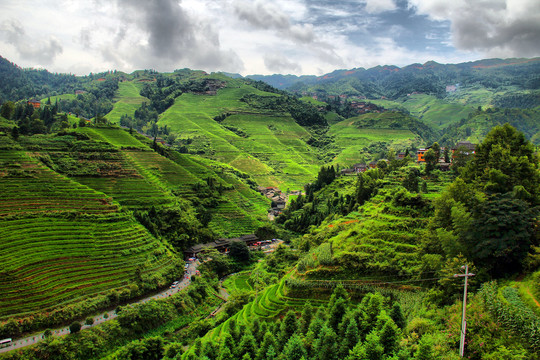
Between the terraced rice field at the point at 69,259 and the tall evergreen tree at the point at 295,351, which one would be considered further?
the terraced rice field at the point at 69,259

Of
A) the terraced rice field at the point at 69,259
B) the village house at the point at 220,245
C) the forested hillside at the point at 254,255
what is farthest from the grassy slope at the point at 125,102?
the terraced rice field at the point at 69,259

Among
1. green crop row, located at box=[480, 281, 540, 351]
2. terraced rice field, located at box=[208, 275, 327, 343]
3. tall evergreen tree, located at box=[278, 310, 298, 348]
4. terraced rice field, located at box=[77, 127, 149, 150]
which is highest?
terraced rice field, located at box=[77, 127, 149, 150]

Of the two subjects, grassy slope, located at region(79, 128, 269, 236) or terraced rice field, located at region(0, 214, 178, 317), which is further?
grassy slope, located at region(79, 128, 269, 236)

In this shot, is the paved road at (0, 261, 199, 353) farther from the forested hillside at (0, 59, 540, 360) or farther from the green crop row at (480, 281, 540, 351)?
the green crop row at (480, 281, 540, 351)

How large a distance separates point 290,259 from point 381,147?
266 ft

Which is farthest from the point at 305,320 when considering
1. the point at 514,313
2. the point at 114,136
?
the point at 114,136

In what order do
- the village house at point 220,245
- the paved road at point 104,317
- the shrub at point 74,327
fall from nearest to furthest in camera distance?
the paved road at point 104,317 < the shrub at point 74,327 < the village house at point 220,245

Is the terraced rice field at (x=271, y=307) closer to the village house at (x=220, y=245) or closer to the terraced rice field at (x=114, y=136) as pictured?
the village house at (x=220, y=245)

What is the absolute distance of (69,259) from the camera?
132ft

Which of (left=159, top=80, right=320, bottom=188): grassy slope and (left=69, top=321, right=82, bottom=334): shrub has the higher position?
(left=159, top=80, right=320, bottom=188): grassy slope

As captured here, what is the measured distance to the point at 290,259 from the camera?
48844 mm

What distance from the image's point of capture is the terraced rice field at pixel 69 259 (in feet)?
115

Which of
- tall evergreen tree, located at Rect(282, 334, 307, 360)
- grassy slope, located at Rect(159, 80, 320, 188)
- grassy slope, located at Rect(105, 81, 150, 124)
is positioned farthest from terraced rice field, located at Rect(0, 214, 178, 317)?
grassy slope, located at Rect(105, 81, 150, 124)

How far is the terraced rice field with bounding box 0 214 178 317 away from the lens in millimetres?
35188
